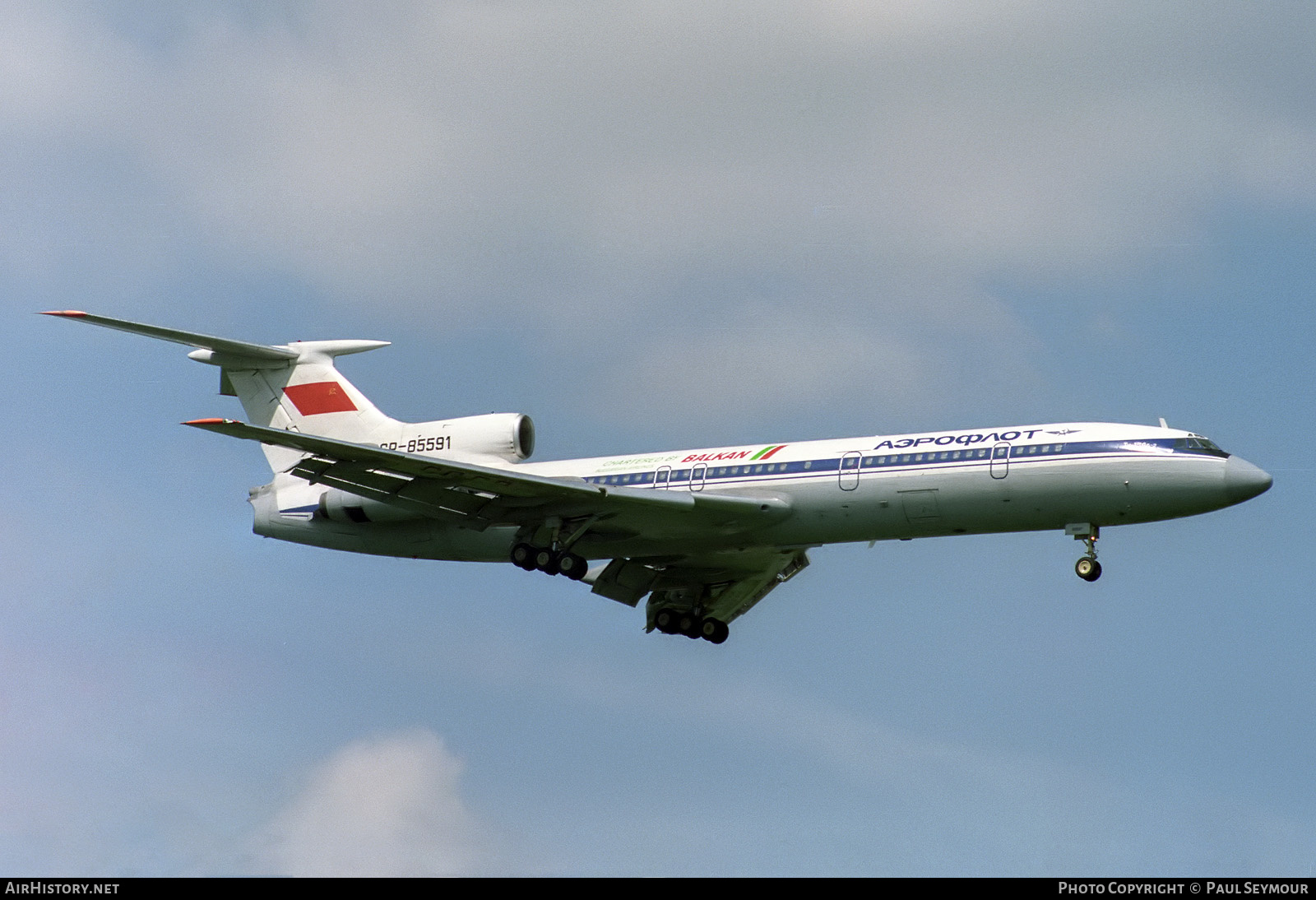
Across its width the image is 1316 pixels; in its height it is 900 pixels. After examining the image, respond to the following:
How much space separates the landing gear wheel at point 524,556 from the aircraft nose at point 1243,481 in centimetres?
1355

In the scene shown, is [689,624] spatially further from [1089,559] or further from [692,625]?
[1089,559]

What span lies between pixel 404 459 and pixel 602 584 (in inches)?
288

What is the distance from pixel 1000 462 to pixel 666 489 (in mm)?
6687

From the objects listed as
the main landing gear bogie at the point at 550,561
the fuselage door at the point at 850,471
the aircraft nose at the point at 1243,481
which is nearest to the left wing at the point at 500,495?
the main landing gear bogie at the point at 550,561

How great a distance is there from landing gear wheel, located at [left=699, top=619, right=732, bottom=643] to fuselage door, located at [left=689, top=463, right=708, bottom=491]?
5769 mm

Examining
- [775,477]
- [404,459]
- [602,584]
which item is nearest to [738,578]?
[602,584]

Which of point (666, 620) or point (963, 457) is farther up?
point (963, 457)

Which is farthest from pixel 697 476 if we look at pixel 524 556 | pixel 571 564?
pixel 524 556

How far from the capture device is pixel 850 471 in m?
34.5

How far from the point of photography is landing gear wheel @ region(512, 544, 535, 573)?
121 ft

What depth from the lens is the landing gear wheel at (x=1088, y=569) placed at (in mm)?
33688

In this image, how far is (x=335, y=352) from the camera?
1582 inches

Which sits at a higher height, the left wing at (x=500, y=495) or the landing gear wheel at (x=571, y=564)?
the left wing at (x=500, y=495)

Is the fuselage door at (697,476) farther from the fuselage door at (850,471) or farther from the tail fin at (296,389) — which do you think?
the tail fin at (296,389)
